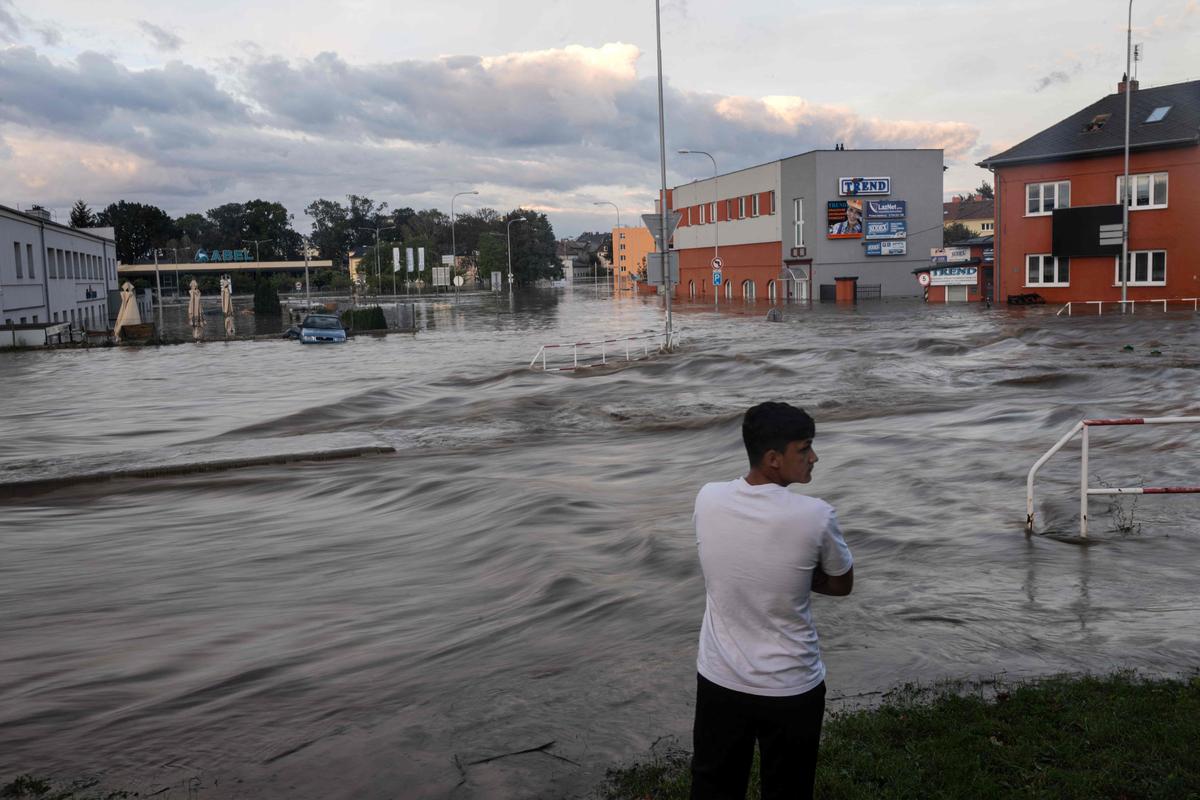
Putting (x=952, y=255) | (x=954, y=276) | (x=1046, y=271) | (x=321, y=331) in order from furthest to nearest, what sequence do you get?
(x=952, y=255)
(x=954, y=276)
(x=1046, y=271)
(x=321, y=331)

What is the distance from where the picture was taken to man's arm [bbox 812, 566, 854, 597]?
3848 mm

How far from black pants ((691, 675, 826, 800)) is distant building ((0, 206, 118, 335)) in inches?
1935

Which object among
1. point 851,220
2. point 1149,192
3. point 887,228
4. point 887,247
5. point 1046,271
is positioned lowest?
point 1046,271

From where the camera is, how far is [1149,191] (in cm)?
5150

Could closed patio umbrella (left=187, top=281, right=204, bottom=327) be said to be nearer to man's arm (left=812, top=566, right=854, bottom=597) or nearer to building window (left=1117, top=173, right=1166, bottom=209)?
building window (left=1117, top=173, right=1166, bottom=209)

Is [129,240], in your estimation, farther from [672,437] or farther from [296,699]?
[296,699]

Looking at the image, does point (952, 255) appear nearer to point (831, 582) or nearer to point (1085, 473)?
point (1085, 473)

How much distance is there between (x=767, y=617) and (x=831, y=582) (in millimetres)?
267

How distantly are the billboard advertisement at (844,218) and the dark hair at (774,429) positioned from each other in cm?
7405

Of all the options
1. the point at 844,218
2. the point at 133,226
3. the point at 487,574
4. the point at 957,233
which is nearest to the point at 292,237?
the point at 133,226

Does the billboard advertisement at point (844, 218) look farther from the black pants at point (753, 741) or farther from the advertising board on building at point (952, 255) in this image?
the black pants at point (753, 741)

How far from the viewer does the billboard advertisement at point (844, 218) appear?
75250 millimetres

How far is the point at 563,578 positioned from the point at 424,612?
1423mm

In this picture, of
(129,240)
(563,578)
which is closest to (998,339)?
(563,578)
